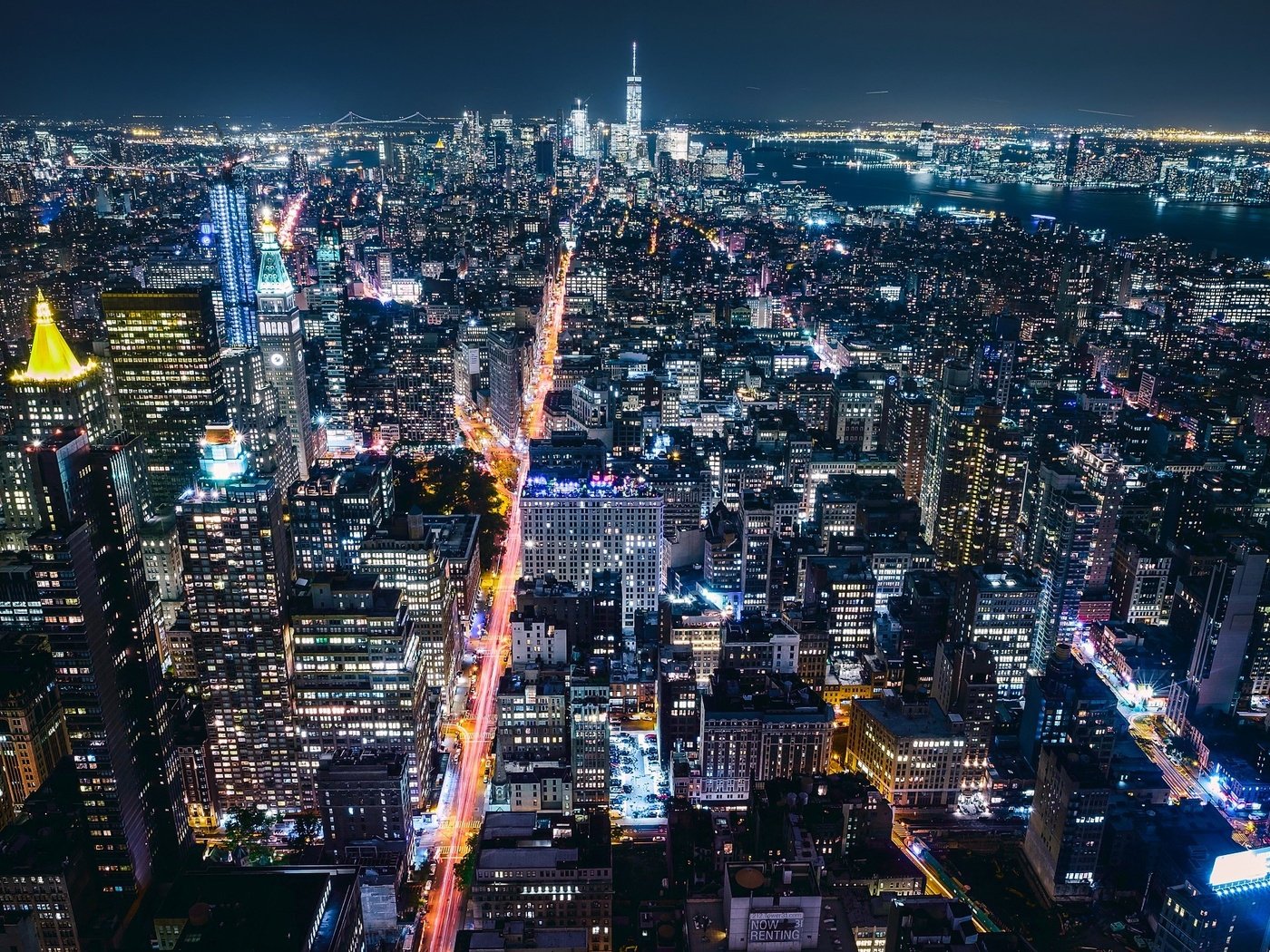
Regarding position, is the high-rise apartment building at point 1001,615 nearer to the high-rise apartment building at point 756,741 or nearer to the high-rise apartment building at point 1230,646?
the high-rise apartment building at point 1230,646

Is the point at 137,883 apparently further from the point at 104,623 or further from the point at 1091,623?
the point at 1091,623

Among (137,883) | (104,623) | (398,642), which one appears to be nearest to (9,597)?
(104,623)

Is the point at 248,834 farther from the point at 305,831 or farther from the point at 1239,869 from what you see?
the point at 1239,869

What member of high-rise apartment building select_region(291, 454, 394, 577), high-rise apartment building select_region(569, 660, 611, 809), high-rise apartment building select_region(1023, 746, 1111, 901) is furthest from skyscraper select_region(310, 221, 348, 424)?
high-rise apartment building select_region(1023, 746, 1111, 901)

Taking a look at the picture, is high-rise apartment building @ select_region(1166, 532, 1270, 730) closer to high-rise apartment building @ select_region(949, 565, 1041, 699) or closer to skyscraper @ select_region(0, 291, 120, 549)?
high-rise apartment building @ select_region(949, 565, 1041, 699)

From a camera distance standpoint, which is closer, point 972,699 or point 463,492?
point 972,699

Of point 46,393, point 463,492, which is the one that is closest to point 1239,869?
point 463,492
